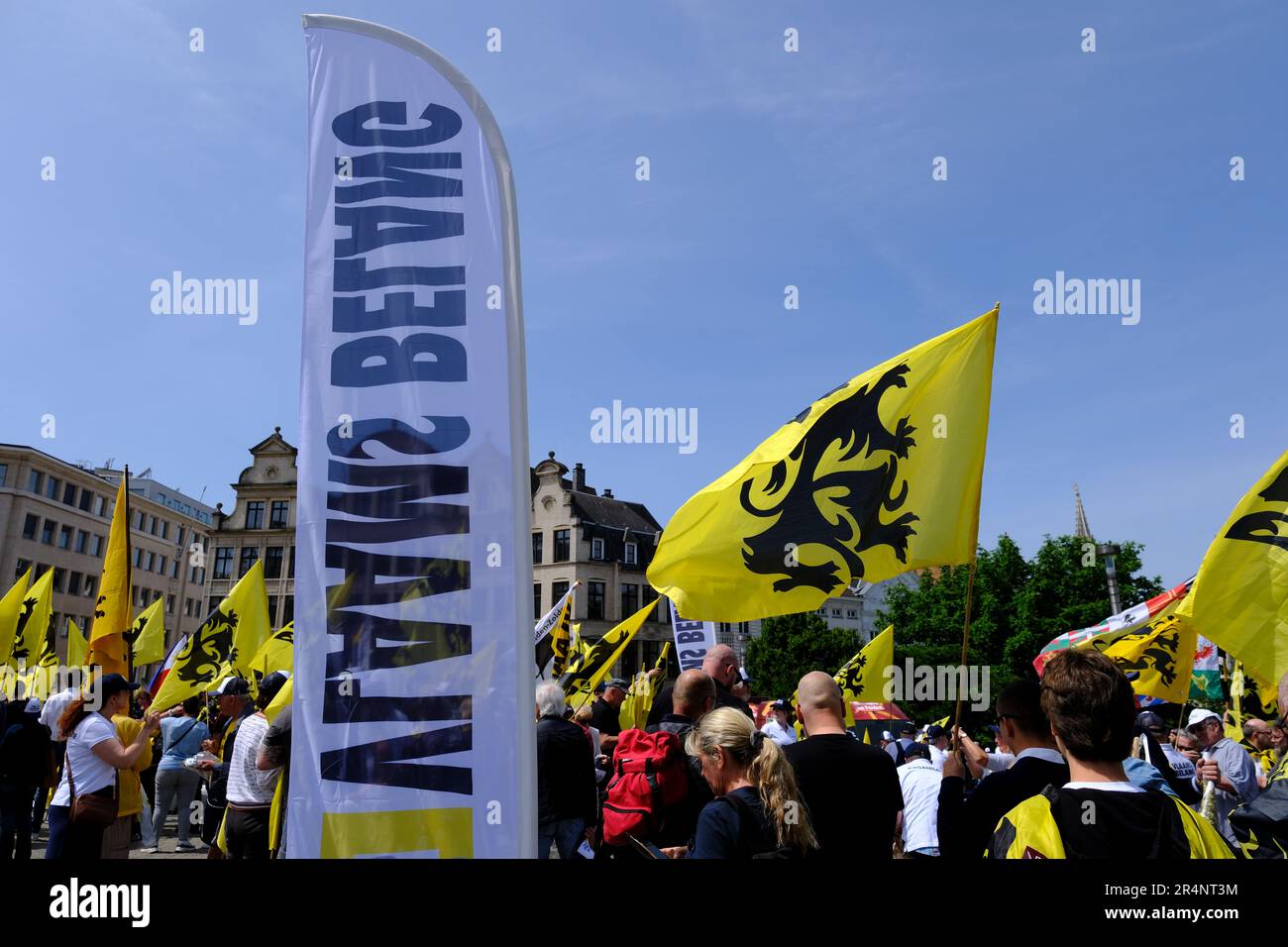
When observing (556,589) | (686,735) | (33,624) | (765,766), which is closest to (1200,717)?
(686,735)

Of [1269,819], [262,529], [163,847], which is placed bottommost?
[163,847]

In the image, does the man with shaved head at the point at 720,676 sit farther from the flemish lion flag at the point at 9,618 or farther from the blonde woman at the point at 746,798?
the flemish lion flag at the point at 9,618

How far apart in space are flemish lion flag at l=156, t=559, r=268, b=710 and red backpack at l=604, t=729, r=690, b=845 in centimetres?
1150

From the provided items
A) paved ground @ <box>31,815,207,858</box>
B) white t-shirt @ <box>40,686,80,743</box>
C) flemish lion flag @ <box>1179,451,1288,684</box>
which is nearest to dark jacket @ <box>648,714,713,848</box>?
flemish lion flag @ <box>1179,451,1288,684</box>

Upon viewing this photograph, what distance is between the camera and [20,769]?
8.71 meters

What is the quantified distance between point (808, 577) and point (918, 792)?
277cm

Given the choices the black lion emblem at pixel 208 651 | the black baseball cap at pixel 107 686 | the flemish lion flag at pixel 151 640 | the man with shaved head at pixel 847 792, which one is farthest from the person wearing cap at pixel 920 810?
the flemish lion flag at pixel 151 640

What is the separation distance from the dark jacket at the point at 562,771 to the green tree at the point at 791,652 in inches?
2325

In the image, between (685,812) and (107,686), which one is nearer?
(685,812)

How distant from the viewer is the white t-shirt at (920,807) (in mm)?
7305

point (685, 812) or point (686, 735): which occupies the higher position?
point (686, 735)

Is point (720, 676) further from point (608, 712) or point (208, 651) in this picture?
point (208, 651)

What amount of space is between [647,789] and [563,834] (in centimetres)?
256
